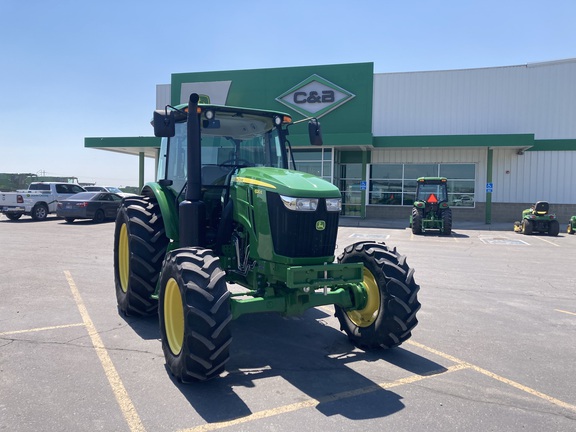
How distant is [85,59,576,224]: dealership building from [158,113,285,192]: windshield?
700 inches

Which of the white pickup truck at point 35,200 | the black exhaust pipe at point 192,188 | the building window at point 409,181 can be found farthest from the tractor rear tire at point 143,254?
the building window at point 409,181

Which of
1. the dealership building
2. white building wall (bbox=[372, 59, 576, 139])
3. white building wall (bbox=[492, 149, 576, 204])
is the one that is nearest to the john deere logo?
the dealership building

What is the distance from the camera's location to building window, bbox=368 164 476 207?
26.4 meters

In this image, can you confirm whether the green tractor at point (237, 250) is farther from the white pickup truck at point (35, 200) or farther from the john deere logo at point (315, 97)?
the john deere logo at point (315, 97)

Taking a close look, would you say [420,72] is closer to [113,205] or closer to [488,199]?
[488,199]

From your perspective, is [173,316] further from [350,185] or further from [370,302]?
[350,185]

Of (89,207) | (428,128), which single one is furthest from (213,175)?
(428,128)

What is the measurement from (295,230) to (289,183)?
47 cm

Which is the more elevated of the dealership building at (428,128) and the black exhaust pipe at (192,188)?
the dealership building at (428,128)

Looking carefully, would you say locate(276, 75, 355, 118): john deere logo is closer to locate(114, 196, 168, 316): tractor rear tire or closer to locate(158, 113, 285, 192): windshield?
locate(158, 113, 285, 192): windshield

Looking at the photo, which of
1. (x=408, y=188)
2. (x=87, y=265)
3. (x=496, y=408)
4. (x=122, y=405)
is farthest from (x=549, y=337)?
(x=408, y=188)

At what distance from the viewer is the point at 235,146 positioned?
5.92m

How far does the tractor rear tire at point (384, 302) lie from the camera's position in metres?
4.82

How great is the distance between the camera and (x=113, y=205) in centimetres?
2262
